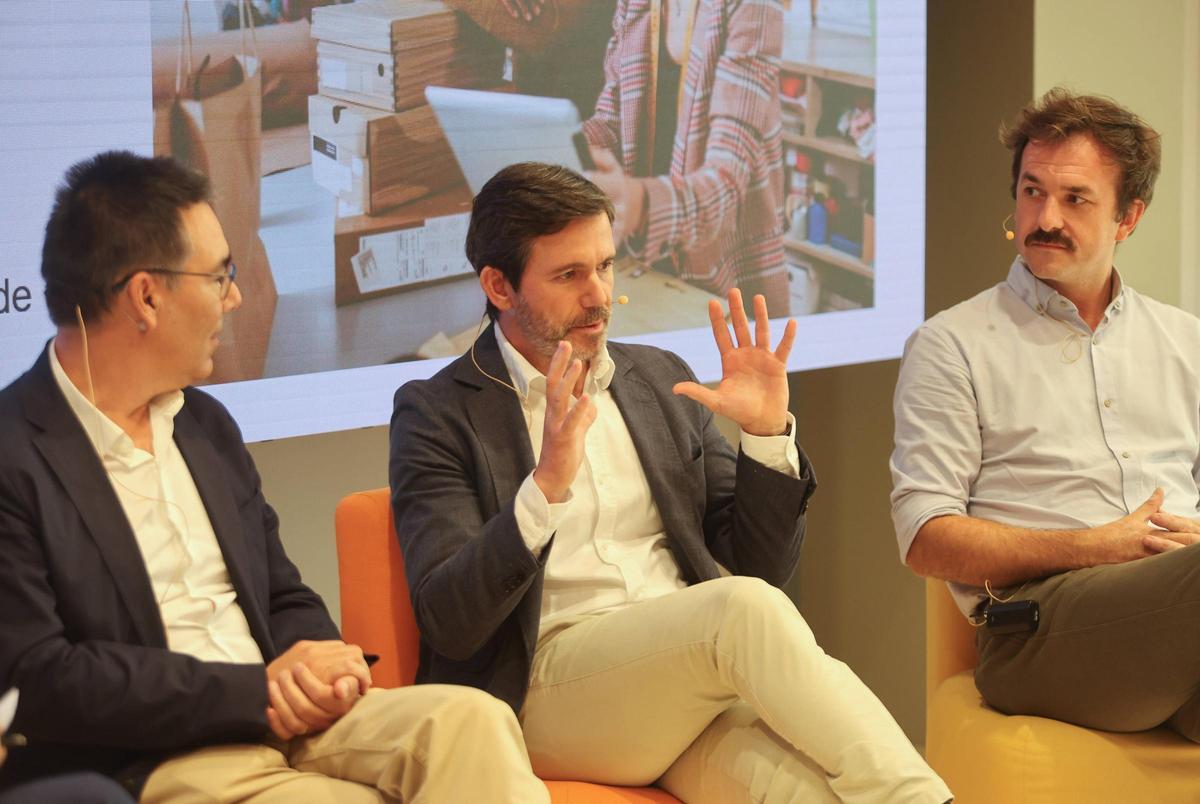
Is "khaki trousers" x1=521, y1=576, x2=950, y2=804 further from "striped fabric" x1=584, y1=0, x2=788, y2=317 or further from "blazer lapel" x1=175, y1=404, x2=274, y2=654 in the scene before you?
"striped fabric" x1=584, y1=0, x2=788, y2=317

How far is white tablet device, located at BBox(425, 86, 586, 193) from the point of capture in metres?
3.04

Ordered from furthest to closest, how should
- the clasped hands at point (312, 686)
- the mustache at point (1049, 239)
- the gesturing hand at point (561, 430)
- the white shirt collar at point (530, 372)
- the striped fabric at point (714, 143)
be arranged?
the striped fabric at point (714, 143) < the mustache at point (1049, 239) < the white shirt collar at point (530, 372) < the gesturing hand at point (561, 430) < the clasped hands at point (312, 686)

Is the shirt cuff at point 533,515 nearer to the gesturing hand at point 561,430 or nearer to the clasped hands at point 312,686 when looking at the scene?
the gesturing hand at point 561,430

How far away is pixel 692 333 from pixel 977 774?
1.42m

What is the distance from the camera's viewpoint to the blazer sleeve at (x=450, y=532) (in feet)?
6.94

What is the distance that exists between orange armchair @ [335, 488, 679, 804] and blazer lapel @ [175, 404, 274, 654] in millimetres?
269

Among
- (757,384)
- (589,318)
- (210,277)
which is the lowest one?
(757,384)

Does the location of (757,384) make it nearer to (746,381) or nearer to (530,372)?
(746,381)

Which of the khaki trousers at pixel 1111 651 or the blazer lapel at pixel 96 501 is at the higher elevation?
the blazer lapel at pixel 96 501

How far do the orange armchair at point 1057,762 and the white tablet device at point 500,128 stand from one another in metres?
1.51

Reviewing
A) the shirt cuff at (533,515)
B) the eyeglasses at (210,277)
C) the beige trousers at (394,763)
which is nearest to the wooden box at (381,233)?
the eyeglasses at (210,277)

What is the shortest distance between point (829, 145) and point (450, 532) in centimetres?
190

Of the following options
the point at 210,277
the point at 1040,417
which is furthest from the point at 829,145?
the point at 210,277

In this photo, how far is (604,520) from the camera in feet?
7.77
